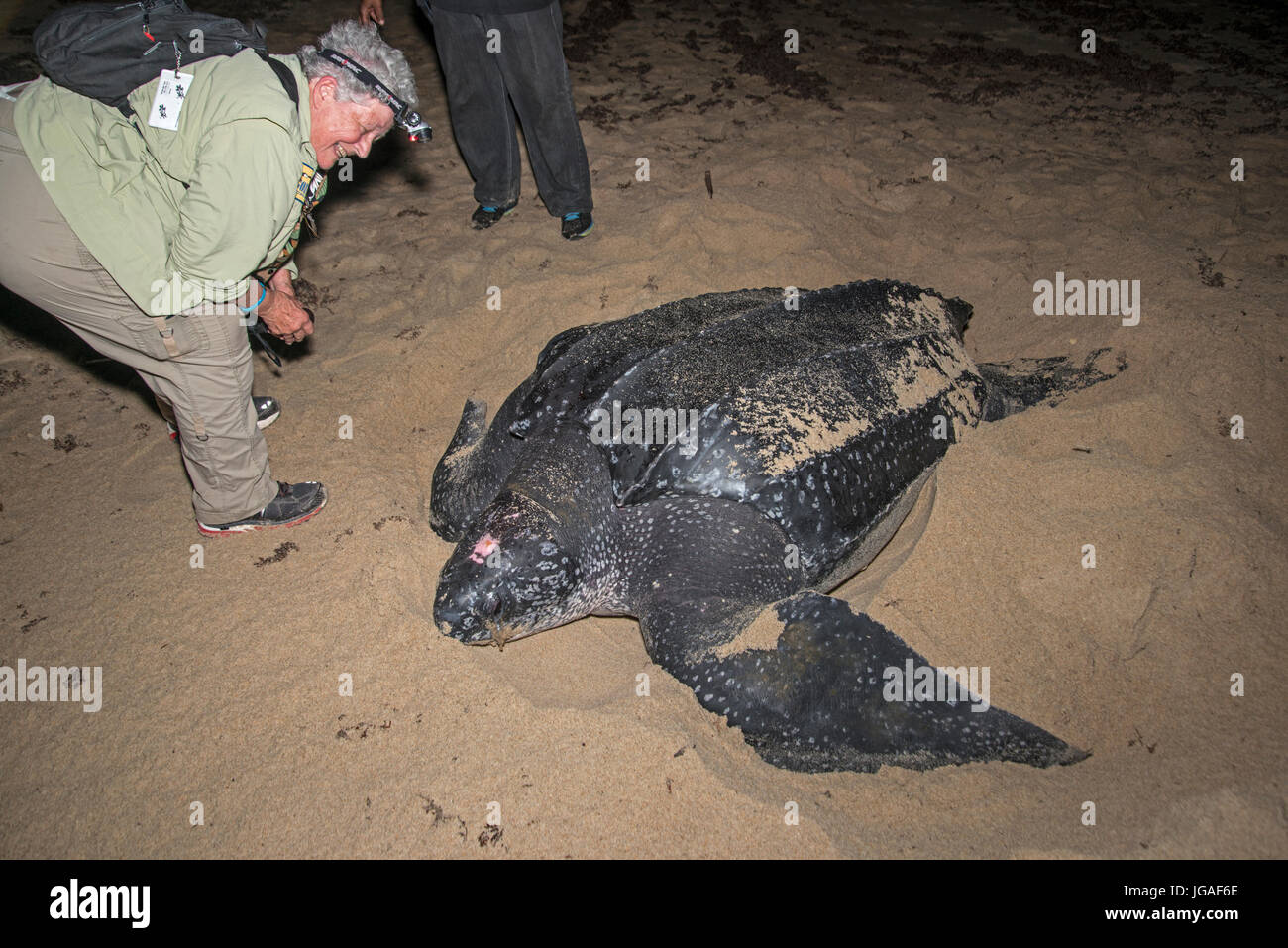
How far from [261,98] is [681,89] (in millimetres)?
4526

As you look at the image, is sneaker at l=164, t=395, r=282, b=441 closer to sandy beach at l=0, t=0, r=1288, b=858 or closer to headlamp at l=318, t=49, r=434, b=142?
sandy beach at l=0, t=0, r=1288, b=858

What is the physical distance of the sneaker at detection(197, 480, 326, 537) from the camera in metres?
2.35

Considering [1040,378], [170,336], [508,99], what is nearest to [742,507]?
[1040,378]

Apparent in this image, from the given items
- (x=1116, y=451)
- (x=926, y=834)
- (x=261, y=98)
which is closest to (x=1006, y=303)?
(x=1116, y=451)

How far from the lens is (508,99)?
3.97 m

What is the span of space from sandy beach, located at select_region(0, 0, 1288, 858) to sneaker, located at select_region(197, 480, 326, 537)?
0.24 ft

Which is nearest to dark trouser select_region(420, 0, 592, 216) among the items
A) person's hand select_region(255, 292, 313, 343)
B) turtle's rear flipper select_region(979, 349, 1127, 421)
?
person's hand select_region(255, 292, 313, 343)

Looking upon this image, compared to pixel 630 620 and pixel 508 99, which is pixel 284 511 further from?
pixel 508 99

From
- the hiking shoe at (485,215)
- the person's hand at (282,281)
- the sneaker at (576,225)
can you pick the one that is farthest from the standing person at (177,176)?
the hiking shoe at (485,215)

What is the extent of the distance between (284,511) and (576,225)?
2.22 metres

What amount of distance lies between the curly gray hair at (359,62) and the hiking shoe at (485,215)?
2.18m

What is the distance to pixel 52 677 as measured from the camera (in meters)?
1.95

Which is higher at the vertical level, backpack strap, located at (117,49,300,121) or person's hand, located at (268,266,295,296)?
backpack strap, located at (117,49,300,121)

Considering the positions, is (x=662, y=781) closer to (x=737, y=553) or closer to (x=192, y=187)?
(x=737, y=553)
